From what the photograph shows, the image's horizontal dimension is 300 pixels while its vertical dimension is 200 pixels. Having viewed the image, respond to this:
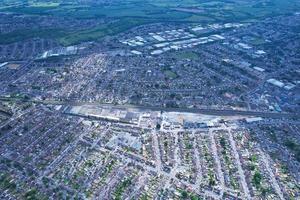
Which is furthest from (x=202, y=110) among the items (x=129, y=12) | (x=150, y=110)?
(x=129, y=12)

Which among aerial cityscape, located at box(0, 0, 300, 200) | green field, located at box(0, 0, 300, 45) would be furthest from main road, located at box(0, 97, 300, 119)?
green field, located at box(0, 0, 300, 45)

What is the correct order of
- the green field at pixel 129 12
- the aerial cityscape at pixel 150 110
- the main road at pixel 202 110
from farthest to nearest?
the green field at pixel 129 12, the main road at pixel 202 110, the aerial cityscape at pixel 150 110

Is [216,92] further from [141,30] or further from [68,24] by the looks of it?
[68,24]

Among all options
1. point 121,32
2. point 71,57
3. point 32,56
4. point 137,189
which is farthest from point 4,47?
point 137,189

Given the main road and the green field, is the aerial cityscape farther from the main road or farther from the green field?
the green field

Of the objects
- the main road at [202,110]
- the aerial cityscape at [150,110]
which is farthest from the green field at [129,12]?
the main road at [202,110]

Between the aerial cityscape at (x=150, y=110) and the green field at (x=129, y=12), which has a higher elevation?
the aerial cityscape at (x=150, y=110)

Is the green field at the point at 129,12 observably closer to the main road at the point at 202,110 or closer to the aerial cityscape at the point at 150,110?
the aerial cityscape at the point at 150,110
